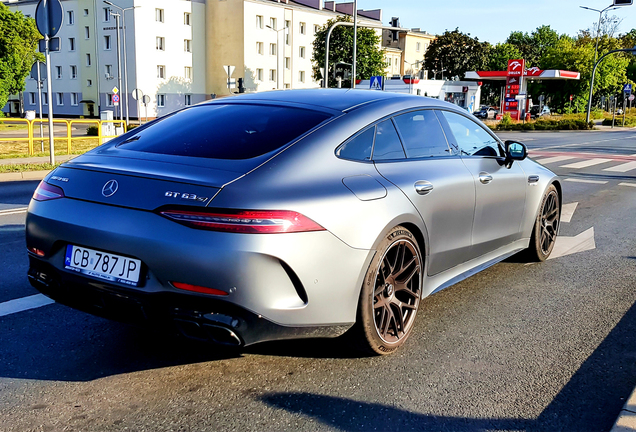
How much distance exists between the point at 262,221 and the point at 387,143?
1248 millimetres

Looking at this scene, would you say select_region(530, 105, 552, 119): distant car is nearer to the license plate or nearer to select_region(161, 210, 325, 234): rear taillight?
select_region(161, 210, 325, 234): rear taillight

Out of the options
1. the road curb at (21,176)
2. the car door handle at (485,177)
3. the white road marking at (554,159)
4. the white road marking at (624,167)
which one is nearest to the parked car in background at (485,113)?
the white road marking at (554,159)

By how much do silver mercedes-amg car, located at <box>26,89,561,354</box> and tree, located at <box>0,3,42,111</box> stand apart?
2245 inches

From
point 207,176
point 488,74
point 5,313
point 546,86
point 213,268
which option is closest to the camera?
point 213,268

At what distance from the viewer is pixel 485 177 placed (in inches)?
183

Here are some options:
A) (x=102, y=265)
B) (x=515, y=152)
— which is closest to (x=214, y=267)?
(x=102, y=265)

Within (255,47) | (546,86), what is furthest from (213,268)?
(546,86)

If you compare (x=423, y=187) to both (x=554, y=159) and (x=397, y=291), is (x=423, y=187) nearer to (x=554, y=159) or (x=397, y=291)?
(x=397, y=291)

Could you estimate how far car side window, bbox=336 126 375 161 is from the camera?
11.5ft

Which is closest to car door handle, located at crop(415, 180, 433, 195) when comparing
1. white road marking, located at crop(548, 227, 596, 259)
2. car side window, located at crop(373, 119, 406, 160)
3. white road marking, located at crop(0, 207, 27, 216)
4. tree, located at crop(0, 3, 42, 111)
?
car side window, located at crop(373, 119, 406, 160)

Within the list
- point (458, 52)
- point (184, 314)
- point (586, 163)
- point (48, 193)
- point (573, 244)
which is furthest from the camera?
point (458, 52)

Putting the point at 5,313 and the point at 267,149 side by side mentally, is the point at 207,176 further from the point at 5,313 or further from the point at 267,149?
the point at 5,313

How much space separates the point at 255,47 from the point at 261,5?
4.37 meters

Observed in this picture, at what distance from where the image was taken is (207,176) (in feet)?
10.1
